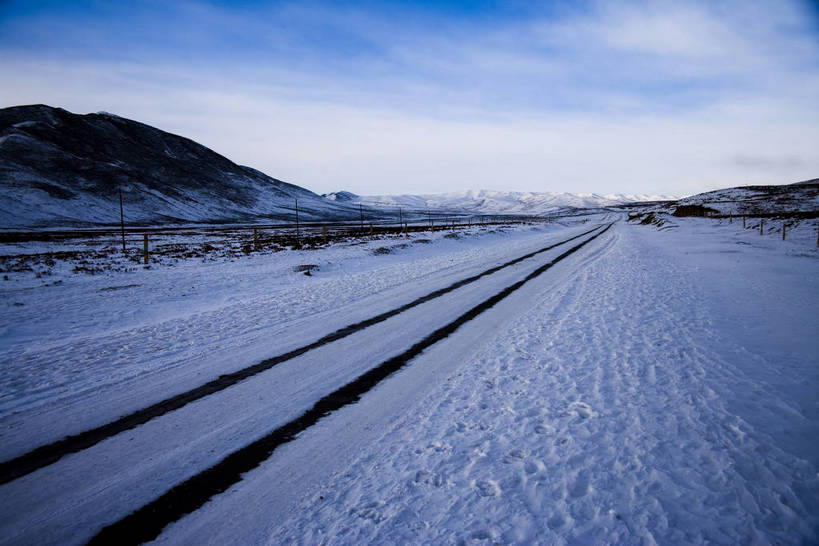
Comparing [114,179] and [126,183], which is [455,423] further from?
[114,179]

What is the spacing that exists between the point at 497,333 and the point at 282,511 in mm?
5020

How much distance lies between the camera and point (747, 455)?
3463 millimetres

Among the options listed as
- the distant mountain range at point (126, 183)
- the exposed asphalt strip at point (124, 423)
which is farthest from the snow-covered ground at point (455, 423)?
Result: the distant mountain range at point (126, 183)

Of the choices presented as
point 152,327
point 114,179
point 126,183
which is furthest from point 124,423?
point 114,179

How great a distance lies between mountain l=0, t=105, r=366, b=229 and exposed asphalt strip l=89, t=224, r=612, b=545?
84340 millimetres

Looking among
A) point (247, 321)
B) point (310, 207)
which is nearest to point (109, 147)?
point (310, 207)

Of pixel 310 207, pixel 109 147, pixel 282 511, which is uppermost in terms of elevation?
pixel 109 147

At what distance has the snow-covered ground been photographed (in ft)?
9.18

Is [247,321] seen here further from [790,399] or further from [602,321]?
[790,399]

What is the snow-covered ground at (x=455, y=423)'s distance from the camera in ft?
9.18

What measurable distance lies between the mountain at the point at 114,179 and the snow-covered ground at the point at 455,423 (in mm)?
81393

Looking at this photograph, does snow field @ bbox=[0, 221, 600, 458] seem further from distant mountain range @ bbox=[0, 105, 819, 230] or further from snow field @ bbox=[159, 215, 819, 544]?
distant mountain range @ bbox=[0, 105, 819, 230]

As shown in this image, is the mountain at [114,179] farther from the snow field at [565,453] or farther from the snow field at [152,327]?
the snow field at [565,453]

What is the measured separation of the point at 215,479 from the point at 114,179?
12523 cm
